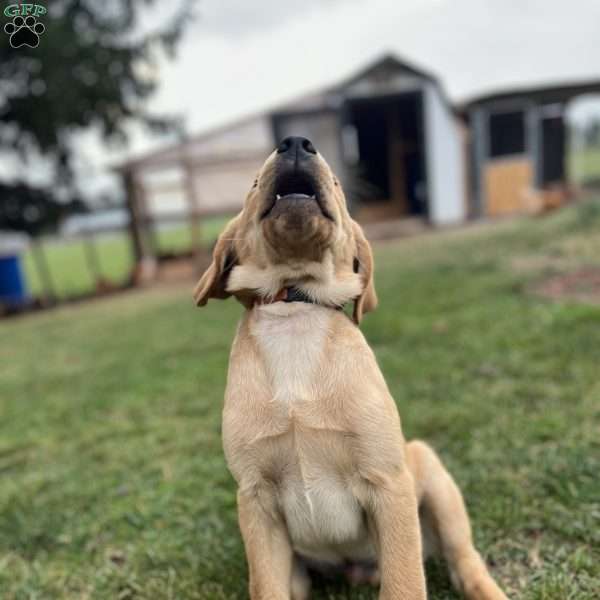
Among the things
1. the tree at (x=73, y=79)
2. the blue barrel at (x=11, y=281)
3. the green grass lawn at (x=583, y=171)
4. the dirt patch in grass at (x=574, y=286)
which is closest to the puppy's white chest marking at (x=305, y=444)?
the dirt patch in grass at (x=574, y=286)

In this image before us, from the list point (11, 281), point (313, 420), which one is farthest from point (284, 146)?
point (11, 281)

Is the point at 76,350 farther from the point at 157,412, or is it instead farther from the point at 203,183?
the point at 203,183

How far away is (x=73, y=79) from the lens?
462 inches

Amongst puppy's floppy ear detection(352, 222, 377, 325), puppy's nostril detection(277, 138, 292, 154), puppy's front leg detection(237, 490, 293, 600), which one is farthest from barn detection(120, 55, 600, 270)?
puppy's front leg detection(237, 490, 293, 600)

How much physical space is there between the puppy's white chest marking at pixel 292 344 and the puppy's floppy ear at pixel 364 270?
0.20m

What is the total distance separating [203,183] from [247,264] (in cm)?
1283

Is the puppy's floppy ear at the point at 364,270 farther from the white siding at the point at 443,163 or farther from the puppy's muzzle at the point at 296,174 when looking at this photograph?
the white siding at the point at 443,163

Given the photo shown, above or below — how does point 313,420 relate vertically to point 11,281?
above

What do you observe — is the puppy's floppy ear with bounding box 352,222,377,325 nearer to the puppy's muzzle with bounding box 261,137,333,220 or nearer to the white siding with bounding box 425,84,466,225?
the puppy's muzzle with bounding box 261,137,333,220

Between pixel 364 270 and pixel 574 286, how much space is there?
525 centimetres

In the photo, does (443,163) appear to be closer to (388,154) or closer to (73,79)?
(388,154)

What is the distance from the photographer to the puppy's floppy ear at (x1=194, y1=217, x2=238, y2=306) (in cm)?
234

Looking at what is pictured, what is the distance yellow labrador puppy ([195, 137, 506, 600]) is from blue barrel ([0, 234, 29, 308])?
42.5ft

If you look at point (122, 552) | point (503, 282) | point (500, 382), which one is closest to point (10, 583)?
point (122, 552)
